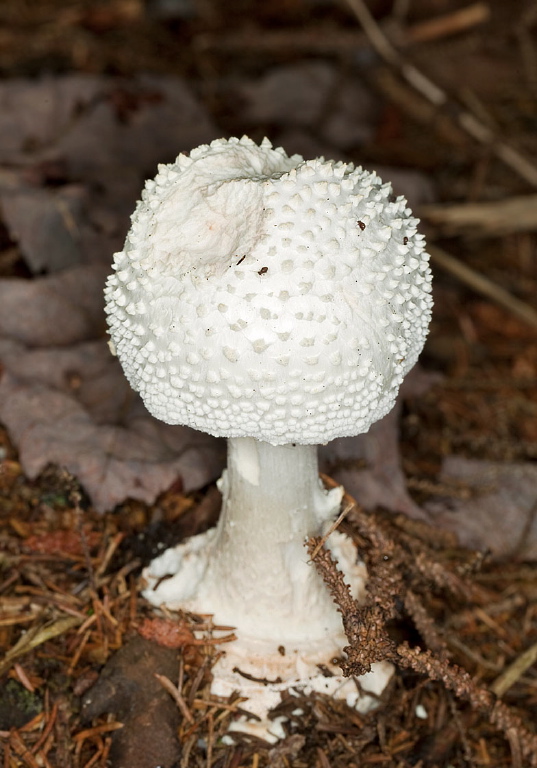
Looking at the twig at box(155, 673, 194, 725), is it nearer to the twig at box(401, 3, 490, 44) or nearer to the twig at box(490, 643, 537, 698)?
the twig at box(490, 643, 537, 698)

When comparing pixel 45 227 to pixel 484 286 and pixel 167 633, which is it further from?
pixel 484 286

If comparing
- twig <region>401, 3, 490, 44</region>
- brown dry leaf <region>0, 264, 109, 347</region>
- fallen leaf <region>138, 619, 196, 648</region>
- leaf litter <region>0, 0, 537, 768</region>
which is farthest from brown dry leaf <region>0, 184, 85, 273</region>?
twig <region>401, 3, 490, 44</region>

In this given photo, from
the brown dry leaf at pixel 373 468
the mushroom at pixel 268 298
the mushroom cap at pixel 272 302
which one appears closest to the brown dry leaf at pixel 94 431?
the brown dry leaf at pixel 373 468

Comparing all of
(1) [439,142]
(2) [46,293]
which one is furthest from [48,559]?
(1) [439,142]

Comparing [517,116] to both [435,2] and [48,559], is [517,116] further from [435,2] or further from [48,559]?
[48,559]

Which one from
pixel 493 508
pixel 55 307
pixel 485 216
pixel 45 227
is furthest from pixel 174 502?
pixel 485 216

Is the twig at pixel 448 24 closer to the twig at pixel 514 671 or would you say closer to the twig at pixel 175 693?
the twig at pixel 514 671
